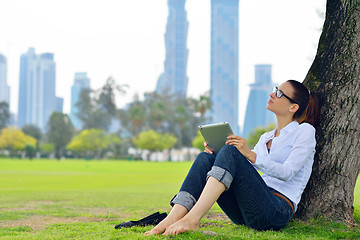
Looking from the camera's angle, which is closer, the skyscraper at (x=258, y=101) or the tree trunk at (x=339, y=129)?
the tree trunk at (x=339, y=129)

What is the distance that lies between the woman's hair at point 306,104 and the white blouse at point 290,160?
0.76 ft

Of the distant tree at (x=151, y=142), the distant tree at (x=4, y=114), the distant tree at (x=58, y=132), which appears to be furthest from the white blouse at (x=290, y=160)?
the distant tree at (x=4, y=114)

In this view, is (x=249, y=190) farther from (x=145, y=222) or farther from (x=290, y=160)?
(x=145, y=222)

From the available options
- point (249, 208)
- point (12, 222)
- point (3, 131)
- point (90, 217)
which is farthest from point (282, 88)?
point (3, 131)

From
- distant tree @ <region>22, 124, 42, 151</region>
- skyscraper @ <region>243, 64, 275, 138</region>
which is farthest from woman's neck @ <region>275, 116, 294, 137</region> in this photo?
skyscraper @ <region>243, 64, 275, 138</region>

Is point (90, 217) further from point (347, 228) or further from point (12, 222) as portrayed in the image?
point (347, 228)

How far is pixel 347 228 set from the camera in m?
4.44

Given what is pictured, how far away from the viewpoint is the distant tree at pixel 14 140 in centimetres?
9181

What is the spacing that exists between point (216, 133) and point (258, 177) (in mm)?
631

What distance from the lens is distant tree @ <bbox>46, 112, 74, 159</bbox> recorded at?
97.8m

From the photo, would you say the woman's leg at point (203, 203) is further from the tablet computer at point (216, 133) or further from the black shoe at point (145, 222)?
the black shoe at point (145, 222)

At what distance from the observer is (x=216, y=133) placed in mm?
4156

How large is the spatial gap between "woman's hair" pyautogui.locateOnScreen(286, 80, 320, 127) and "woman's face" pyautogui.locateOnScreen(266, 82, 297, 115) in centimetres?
5

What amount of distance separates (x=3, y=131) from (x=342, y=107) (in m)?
98.0
